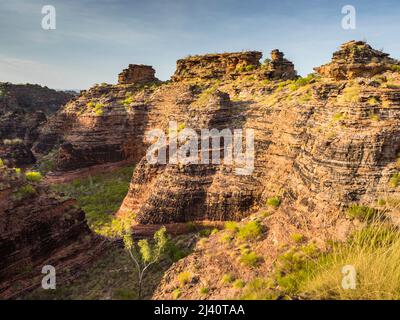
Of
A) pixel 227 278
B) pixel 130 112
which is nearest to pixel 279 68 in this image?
pixel 130 112

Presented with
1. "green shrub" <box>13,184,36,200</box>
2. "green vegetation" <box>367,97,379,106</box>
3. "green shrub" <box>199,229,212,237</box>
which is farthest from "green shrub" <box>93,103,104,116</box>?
"green vegetation" <box>367,97,379,106</box>

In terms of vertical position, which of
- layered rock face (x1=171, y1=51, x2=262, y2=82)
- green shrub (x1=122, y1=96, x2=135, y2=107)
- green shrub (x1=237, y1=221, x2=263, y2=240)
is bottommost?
green shrub (x1=237, y1=221, x2=263, y2=240)

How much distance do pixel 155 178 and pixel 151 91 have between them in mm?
21568

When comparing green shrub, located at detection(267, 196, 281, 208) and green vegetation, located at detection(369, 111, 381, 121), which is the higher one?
green vegetation, located at detection(369, 111, 381, 121)

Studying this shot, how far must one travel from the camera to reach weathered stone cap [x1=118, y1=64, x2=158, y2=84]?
52.6 metres

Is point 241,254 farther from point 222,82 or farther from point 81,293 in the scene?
point 222,82

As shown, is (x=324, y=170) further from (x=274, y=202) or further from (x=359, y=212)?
(x=274, y=202)

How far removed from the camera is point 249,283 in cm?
1410

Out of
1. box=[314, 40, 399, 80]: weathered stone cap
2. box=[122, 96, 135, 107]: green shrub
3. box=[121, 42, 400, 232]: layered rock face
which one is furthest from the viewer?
box=[122, 96, 135, 107]: green shrub

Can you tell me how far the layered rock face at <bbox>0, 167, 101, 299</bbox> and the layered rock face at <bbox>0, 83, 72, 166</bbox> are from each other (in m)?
38.1

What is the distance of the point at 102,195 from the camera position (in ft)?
125

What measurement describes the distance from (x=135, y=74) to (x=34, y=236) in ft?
127

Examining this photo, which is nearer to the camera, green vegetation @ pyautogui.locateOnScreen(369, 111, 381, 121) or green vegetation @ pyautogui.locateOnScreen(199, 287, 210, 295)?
green vegetation @ pyautogui.locateOnScreen(199, 287, 210, 295)

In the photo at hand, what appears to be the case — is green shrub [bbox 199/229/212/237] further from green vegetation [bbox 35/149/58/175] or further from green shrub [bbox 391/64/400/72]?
green vegetation [bbox 35/149/58/175]
